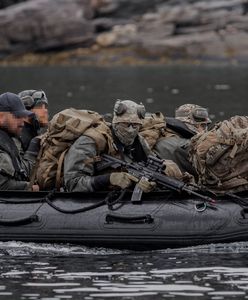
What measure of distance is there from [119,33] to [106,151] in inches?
2176

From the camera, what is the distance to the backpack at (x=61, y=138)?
17.4 m

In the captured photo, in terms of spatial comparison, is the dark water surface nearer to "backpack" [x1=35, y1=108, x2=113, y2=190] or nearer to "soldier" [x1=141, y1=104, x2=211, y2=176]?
"soldier" [x1=141, y1=104, x2=211, y2=176]

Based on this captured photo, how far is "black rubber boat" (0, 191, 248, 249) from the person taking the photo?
1703 cm

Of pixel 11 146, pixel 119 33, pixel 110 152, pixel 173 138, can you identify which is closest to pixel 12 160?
pixel 11 146

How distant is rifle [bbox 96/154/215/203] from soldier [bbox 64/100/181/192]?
83mm

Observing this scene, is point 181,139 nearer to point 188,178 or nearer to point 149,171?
point 188,178

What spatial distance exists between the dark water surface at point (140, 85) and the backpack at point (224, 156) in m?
20.4

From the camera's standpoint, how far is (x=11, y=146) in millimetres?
17688

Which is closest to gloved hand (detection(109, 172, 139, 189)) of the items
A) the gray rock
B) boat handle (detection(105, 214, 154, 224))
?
boat handle (detection(105, 214, 154, 224))

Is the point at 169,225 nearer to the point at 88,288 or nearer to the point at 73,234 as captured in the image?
the point at 73,234

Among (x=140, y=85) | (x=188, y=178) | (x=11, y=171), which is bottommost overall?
(x=140, y=85)

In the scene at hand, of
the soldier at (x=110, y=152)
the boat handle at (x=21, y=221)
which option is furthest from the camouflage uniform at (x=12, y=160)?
the soldier at (x=110, y=152)

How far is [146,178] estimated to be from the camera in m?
17.2

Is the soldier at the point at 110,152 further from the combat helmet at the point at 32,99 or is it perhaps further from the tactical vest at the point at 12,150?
the combat helmet at the point at 32,99
